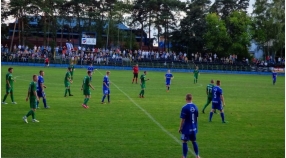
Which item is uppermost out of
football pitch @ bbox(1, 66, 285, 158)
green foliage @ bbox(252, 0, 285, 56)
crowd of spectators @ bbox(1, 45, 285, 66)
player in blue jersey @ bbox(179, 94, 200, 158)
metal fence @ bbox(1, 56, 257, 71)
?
green foliage @ bbox(252, 0, 285, 56)

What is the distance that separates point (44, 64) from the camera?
69.1 m

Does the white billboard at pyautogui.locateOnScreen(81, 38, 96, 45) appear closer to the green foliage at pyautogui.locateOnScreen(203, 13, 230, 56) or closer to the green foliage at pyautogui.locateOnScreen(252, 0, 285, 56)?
the green foliage at pyautogui.locateOnScreen(203, 13, 230, 56)

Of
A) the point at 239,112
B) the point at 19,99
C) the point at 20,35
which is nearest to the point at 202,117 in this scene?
the point at 239,112

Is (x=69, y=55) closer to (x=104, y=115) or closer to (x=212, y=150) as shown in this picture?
(x=104, y=115)

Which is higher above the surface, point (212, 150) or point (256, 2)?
point (256, 2)

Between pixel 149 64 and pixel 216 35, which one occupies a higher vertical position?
pixel 216 35

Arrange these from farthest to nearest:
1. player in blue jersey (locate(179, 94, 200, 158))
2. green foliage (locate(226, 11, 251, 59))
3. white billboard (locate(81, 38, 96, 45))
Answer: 1. green foliage (locate(226, 11, 251, 59))
2. white billboard (locate(81, 38, 96, 45))
3. player in blue jersey (locate(179, 94, 200, 158))

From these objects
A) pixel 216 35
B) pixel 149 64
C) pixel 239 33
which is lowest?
pixel 149 64

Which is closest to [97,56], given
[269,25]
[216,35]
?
[216,35]

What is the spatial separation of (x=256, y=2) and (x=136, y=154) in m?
74.1

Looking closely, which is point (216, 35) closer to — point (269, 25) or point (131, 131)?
point (269, 25)

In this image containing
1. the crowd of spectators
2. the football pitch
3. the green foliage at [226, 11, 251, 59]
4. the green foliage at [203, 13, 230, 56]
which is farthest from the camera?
the green foliage at [226, 11, 251, 59]

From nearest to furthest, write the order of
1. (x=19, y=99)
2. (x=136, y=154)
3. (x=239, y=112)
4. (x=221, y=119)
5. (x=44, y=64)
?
(x=136, y=154) < (x=221, y=119) < (x=239, y=112) < (x=19, y=99) < (x=44, y=64)

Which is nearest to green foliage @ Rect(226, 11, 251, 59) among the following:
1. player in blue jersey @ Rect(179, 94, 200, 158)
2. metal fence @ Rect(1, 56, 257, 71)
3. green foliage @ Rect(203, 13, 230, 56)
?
green foliage @ Rect(203, 13, 230, 56)
